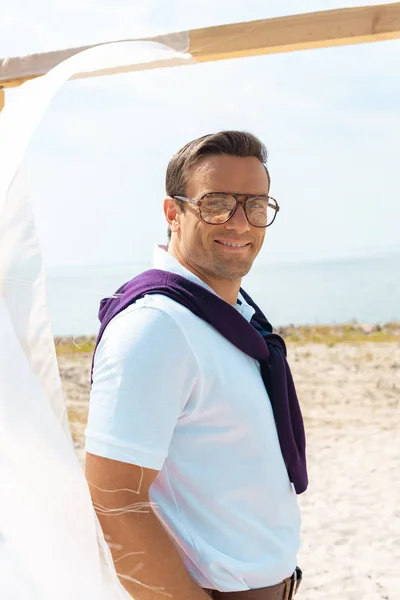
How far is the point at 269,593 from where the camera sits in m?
1.17

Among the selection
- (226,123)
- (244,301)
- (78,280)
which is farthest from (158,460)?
(226,123)

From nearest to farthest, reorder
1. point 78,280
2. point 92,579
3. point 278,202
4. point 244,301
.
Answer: point 92,579 → point 78,280 → point 278,202 → point 244,301

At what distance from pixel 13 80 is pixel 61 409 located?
0.72 metres

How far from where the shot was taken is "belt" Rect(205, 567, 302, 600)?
44.7 inches

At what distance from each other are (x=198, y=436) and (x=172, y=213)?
19.1 inches

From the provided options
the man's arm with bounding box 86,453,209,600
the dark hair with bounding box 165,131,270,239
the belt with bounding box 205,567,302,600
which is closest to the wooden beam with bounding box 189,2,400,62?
the dark hair with bounding box 165,131,270,239

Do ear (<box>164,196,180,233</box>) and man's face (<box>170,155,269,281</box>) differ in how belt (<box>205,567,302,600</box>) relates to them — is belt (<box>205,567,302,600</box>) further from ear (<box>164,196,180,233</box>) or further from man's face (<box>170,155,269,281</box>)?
ear (<box>164,196,180,233</box>)

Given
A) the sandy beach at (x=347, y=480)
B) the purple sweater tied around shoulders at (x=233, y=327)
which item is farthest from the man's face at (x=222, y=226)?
the sandy beach at (x=347, y=480)

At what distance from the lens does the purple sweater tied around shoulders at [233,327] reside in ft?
3.80

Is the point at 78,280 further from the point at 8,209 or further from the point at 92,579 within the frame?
the point at 92,579

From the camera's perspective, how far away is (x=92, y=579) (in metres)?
0.92

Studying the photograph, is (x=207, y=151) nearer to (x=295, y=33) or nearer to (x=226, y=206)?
(x=226, y=206)

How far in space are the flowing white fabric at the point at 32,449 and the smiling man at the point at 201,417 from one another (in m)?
0.08

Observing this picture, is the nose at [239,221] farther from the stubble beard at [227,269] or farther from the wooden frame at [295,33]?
the wooden frame at [295,33]
